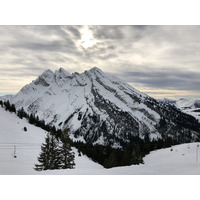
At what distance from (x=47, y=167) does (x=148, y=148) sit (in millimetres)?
30822

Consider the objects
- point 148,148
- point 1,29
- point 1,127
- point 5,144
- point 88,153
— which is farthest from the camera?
point 88,153

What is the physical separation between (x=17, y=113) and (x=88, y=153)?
89.2 feet

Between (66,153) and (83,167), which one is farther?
(66,153)

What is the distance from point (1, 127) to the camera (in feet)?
91.8

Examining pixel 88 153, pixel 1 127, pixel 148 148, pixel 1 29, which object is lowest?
pixel 88 153

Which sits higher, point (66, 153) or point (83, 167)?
point (66, 153)

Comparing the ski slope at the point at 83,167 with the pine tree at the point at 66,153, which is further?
the pine tree at the point at 66,153

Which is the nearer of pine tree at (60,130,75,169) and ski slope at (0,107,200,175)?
ski slope at (0,107,200,175)
